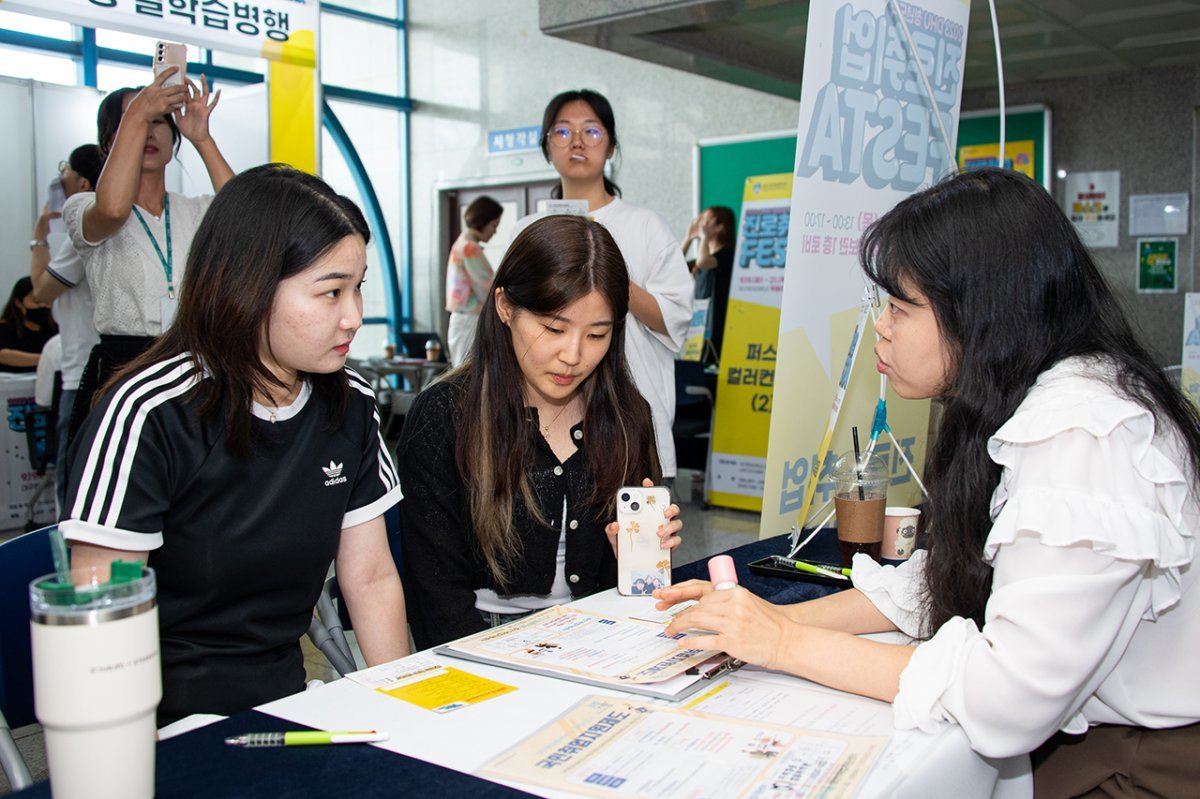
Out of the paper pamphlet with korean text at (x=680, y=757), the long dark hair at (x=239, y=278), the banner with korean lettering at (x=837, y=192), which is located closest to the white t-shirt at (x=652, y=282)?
the banner with korean lettering at (x=837, y=192)

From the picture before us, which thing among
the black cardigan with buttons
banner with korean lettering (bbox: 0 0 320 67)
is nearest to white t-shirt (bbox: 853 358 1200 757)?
the black cardigan with buttons

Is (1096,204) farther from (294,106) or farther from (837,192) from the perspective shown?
(294,106)

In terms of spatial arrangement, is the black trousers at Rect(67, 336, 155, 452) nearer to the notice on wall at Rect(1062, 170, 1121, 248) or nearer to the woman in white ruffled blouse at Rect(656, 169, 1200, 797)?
the woman in white ruffled blouse at Rect(656, 169, 1200, 797)

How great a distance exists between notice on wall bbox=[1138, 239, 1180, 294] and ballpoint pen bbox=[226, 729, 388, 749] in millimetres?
5949

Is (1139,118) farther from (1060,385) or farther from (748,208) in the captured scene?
(1060,385)

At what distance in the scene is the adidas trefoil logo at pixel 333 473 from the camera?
1.45 metres

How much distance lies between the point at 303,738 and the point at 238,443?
0.49 metres

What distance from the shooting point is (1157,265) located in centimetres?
576

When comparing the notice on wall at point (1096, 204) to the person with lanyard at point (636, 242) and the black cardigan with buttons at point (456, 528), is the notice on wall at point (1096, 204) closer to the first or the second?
the person with lanyard at point (636, 242)

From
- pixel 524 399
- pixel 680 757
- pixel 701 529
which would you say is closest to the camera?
pixel 680 757

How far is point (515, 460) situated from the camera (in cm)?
175

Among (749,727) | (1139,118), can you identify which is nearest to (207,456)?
(749,727)

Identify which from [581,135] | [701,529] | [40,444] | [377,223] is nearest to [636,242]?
[581,135]

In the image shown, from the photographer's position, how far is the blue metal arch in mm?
10250
